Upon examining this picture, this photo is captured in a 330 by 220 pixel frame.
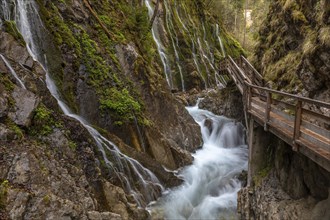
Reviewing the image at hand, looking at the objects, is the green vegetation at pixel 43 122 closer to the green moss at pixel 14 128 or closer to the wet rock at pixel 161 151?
the green moss at pixel 14 128

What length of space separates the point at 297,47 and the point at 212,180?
6160 millimetres

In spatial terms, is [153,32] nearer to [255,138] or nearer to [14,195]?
[255,138]

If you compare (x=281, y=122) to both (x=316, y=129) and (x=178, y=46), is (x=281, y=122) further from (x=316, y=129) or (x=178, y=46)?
(x=178, y=46)

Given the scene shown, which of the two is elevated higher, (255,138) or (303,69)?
(303,69)

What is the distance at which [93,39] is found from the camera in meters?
11.6

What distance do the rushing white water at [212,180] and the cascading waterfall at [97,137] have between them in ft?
1.94

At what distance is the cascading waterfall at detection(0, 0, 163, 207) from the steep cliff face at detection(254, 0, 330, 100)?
572 centimetres

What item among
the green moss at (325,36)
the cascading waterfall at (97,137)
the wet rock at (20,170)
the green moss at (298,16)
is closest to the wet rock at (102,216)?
the wet rock at (20,170)

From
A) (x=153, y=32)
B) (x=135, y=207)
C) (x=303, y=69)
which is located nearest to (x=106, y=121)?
(x=135, y=207)

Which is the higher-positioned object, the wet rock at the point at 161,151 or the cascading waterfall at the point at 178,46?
the cascading waterfall at the point at 178,46

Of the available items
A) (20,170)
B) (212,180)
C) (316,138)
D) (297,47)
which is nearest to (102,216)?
(20,170)

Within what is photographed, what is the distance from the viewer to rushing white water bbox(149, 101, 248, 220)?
910 centimetres

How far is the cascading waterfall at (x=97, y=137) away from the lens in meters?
8.28

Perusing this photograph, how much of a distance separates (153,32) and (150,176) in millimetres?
16621
